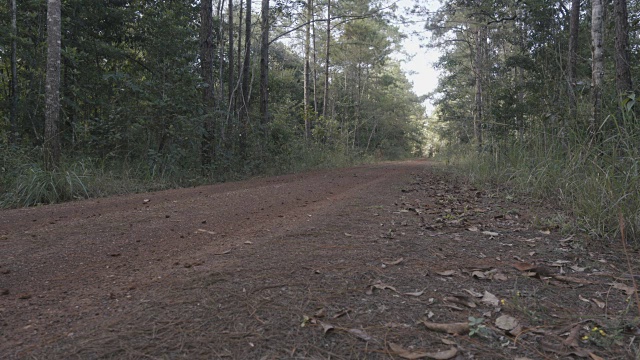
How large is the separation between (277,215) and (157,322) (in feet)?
8.02

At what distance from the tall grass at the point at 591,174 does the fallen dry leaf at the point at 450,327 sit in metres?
1.76

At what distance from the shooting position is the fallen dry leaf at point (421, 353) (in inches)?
60.2

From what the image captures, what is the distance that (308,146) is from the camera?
567 inches

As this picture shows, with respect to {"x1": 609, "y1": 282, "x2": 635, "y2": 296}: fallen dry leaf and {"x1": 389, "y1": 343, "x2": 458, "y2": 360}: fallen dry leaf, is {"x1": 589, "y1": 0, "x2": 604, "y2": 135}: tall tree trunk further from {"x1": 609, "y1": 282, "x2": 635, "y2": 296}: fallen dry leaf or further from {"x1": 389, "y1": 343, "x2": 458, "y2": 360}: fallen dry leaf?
{"x1": 389, "y1": 343, "x2": 458, "y2": 360}: fallen dry leaf

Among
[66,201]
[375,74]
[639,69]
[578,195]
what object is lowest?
[66,201]

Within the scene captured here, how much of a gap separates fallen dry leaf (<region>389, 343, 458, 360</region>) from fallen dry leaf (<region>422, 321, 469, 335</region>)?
0.46 ft

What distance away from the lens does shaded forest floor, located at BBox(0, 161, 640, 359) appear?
5.25 ft

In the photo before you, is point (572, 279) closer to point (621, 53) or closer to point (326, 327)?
point (326, 327)

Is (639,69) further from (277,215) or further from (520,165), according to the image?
(277,215)

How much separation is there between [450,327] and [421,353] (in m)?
0.26

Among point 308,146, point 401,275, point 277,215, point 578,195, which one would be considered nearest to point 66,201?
point 277,215

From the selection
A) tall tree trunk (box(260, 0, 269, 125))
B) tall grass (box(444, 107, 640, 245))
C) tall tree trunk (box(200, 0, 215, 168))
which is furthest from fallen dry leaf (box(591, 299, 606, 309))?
tall tree trunk (box(260, 0, 269, 125))

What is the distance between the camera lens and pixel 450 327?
1.74 meters

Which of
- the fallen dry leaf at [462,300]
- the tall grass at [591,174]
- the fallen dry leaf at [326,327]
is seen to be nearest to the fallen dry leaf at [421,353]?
the fallen dry leaf at [326,327]
